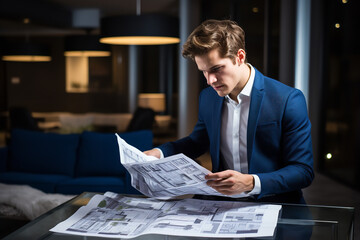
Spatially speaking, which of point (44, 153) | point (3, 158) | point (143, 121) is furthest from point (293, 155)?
point (143, 121)

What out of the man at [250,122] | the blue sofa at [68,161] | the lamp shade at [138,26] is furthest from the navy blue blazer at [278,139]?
the blue sofa at [68,161]

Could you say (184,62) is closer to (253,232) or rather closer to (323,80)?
(323,80)

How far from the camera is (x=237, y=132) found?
5.85 ft

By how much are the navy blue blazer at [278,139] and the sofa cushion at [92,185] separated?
8.59ft

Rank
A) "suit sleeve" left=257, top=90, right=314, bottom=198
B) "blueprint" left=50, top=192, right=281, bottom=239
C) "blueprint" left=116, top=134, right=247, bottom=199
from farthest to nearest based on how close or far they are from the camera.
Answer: "suit sleeve" left=257, top=90, right=314, bottom=198 < "blueprint" left=116, top=134, right=247, bottom=199 < "blueprint" left=50, top=192, right=281, bottom=239

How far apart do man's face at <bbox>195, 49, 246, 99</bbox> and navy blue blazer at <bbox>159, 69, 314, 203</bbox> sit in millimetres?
111

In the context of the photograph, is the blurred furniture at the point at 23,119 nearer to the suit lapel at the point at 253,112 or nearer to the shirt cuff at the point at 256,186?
the suit lapel at the point at 253,112

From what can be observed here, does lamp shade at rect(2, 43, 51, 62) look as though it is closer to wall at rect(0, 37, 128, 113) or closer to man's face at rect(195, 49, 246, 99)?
wall at rect(0, 37, 128, 113)

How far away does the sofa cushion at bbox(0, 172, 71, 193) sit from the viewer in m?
4.43

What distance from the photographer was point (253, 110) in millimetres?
1726

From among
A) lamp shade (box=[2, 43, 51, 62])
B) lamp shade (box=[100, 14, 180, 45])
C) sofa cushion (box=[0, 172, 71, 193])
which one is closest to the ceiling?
lamp shade (box=[2, 43, 51, 62])

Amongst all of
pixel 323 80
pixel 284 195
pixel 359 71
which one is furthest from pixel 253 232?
pixel 323 80

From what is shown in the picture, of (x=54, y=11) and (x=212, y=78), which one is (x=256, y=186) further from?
(x=54, y=11)

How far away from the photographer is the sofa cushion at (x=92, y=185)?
4277 millimetres
